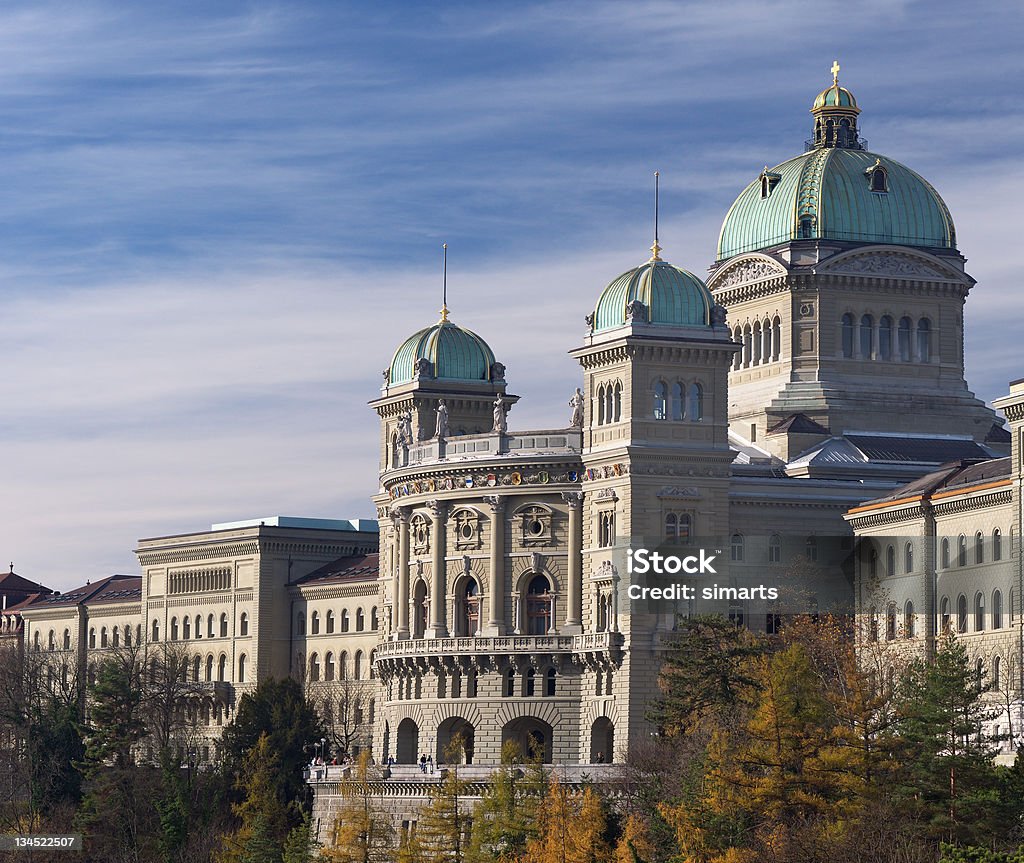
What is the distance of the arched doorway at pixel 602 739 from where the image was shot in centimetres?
16012

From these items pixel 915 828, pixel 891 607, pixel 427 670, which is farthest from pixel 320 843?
pixel 915 828

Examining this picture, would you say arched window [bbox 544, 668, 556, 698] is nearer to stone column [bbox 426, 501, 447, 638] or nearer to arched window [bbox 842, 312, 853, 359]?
stone column [bbox 426, 501, 447, 638]

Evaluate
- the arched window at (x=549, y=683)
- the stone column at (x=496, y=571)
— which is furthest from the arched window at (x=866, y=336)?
the arched window at (x=549, y=683)

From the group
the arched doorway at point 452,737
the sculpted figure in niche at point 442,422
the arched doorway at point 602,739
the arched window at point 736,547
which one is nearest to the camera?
the arched window at point 736,547

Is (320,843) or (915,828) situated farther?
(320,843)

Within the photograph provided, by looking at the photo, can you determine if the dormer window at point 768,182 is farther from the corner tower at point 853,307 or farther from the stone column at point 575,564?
the stone column at point 575,564

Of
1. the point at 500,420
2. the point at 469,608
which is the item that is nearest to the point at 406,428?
the point at 500,420

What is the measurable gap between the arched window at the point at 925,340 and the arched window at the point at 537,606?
28.4 meters

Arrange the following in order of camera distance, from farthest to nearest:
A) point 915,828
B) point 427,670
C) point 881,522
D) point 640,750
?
point 427,670 → point 881,522 → point 640,750 → point 915,828

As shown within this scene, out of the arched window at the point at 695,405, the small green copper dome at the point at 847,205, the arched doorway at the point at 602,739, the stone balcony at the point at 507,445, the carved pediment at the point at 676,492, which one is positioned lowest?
the arched doorway at the point at 602,739

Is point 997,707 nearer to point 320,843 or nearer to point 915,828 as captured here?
point 915,828

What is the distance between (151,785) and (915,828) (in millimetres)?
69106

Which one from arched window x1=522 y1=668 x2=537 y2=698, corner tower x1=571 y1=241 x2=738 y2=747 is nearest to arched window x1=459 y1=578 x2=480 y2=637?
arched window x1=522 y1=668 x2=537 y2=698

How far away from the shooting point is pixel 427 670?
169625 mm
